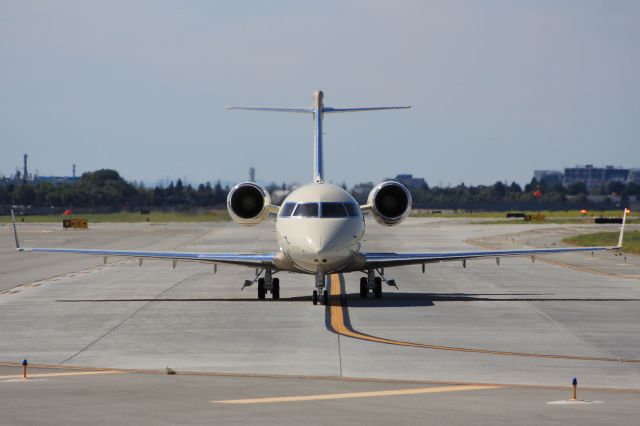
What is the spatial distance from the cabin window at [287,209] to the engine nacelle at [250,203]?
1.23 metres

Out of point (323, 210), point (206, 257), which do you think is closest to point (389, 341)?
point (323, 210)

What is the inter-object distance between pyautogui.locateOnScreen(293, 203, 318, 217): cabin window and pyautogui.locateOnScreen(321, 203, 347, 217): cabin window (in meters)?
0.21

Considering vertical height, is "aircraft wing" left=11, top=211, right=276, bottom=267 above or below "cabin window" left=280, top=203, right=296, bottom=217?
below

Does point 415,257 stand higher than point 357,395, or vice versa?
point 415,257

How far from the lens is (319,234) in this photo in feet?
92.8

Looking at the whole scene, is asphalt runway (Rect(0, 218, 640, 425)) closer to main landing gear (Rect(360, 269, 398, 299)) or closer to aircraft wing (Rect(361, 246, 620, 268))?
main landing gear (Rect(360, 269, 398, 299))

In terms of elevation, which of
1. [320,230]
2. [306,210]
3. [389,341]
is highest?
[306,210]

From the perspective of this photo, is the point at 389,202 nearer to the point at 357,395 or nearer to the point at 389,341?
the point at 389,341

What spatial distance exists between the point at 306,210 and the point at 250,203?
120 inches

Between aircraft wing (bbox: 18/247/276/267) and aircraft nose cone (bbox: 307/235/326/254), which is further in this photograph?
aircraft wing (bbox: 18/247/276/267)

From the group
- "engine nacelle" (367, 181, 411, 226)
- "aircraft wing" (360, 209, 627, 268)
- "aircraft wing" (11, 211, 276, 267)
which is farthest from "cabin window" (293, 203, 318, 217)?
"engine nacelle" (367, 181, 411, 226)

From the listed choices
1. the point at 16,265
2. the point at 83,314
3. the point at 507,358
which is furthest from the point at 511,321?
the point at 16,265

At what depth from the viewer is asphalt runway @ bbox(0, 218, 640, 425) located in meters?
14.3

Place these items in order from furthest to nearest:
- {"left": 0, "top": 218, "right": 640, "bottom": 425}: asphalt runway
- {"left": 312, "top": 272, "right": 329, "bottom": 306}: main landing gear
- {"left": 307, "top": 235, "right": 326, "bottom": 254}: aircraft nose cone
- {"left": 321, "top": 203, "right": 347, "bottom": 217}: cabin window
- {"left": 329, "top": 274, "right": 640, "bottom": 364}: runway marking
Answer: {"left": 312, "top": 272, "right": 329, "bottom": 306}: main landing gear < {"left": 321, "top": 203, "right": 347, "bottom": 217}: cabin window < {"left": 307, "top": 235, "right": 326, "bottom": 254}: aircraft nose cone < {"left": 329, "top": 274, "right": 640, "bottom": 364}: runway marking < {"left": 0, "top": 218, "right": 640, "bottom": 425}: asphalt runway
